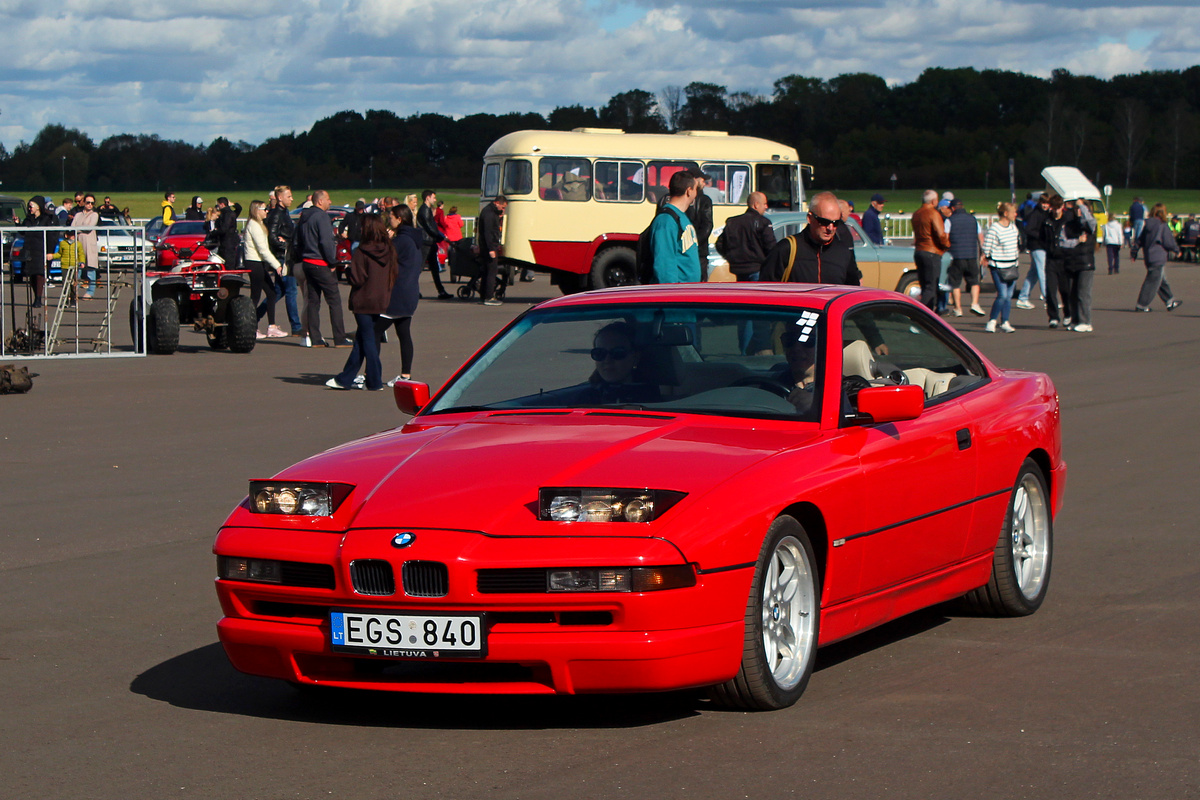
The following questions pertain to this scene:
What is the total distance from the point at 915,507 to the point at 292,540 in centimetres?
227

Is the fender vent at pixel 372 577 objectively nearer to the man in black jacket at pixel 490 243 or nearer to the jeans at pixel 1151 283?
the man in black jacket at pixel 490 243

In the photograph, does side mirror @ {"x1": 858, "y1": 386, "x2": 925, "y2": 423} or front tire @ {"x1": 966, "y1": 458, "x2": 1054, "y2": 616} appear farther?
front tire @ {"x1": 966, "y1": 458, "x2": 1054, "y2": 616}

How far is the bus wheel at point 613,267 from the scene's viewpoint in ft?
97.3

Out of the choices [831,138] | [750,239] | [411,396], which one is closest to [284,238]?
[750,239]

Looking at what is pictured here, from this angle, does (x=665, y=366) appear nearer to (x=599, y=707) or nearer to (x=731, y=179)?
(x=599, y=707)

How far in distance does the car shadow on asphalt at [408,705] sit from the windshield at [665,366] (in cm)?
109

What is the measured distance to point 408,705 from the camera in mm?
5289

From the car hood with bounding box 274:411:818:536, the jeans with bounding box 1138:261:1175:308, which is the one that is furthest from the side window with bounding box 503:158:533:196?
the car hood with bounding box 274:411:818:536

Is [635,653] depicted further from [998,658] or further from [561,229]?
[561,229]

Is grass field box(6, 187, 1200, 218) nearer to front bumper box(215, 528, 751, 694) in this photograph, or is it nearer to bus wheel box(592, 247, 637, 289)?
bus wheel box(592, 247, 637, 289)

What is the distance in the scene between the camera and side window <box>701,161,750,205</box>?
31875 mm

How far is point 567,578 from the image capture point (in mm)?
4566

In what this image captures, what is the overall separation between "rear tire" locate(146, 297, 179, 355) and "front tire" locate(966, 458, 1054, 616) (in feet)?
49.2

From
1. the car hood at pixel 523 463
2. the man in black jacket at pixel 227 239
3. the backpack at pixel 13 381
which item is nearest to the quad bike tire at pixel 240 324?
the man in black jacket at pixel 227 239
